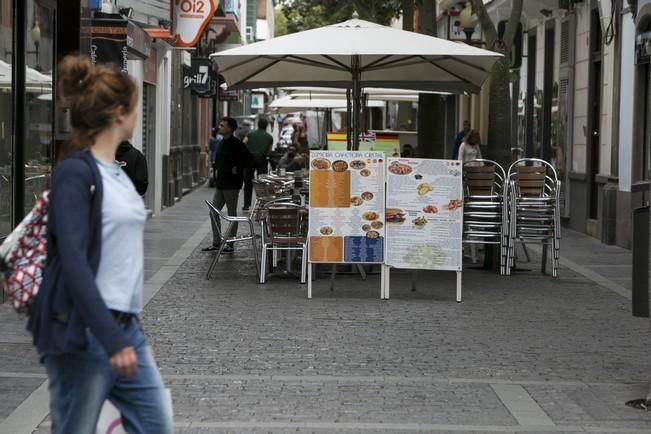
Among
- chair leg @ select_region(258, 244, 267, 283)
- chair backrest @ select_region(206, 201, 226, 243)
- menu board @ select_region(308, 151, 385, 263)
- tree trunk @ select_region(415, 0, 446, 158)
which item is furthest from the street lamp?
menu board @ select_region(308, 151, 385, 263)

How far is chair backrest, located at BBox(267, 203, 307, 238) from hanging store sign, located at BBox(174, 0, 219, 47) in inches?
534

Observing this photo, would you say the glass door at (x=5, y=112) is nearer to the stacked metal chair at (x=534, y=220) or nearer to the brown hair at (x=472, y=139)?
the stacked metal chair at (x=534, y=220)

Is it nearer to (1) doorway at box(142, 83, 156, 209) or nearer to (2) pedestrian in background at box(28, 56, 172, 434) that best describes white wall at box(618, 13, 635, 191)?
(1) doorway at box(142, 83, 156, 209)

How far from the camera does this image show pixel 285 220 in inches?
527

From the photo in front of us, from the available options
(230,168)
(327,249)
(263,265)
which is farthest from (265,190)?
(327,249)

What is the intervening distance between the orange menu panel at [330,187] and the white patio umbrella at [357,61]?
149cm

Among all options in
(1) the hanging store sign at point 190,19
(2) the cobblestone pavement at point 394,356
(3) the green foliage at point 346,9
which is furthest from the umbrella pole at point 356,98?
(3) the green foliage at point 346,9

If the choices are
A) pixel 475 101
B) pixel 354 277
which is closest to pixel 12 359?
pixel 354 277

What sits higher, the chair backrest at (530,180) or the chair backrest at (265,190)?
the chair backrest at (530,180)

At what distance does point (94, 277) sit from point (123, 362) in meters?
0.29

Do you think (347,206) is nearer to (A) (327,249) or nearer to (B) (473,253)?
(A) (327,249)

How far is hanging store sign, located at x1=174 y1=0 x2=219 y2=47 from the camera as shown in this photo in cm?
2642

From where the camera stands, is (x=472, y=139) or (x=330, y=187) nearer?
(x=330, y=187)

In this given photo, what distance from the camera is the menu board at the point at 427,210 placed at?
12.0 m
